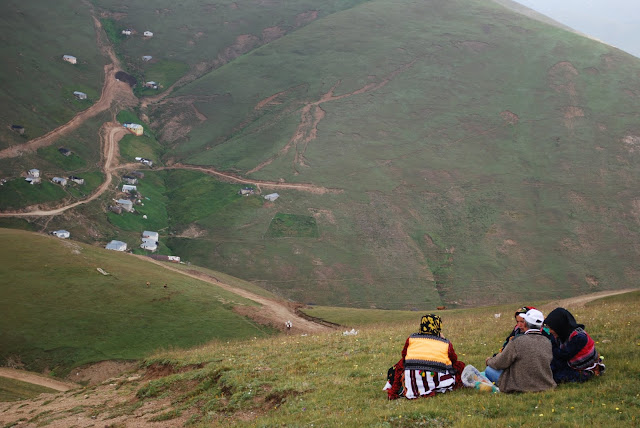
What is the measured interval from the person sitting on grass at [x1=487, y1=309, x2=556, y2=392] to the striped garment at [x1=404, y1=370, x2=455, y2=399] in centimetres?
157

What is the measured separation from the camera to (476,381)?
14898 mm

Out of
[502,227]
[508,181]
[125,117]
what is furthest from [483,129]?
[125,117]

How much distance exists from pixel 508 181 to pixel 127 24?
149 metres

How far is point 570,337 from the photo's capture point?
13898 millimetres

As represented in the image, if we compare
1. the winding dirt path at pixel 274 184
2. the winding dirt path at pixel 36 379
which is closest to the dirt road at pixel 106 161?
the winding dirt path at pixel 274 184

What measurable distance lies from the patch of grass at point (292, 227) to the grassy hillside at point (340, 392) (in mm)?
76454

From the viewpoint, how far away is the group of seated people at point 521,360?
45.4 feet

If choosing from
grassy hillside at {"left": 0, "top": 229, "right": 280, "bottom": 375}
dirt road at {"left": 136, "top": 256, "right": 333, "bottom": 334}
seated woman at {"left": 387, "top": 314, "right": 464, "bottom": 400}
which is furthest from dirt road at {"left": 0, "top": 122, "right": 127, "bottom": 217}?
seated woman at {"left": 387, "top": 314, "right": 464, "bottom": 400}

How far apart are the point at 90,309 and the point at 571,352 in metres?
44.1

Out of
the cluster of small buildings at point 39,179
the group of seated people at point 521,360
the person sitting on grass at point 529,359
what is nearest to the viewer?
the person sitting on grass at point 529,359

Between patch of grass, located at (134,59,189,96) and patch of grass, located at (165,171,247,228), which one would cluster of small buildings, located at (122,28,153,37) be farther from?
patch of grass, located at (165,171,247,228)

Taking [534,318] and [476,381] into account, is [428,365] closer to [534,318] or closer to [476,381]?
[476,381]

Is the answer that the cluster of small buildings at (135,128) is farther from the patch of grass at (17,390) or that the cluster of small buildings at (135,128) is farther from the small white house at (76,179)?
the patch of grass at (17,390)

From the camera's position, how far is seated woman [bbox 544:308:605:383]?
1384 cm
